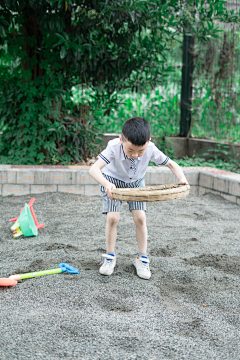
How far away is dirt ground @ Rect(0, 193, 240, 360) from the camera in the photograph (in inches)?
59.4

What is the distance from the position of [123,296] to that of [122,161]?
2.54 feet

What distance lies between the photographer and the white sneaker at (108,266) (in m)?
2.29

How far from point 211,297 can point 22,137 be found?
4.17 metres

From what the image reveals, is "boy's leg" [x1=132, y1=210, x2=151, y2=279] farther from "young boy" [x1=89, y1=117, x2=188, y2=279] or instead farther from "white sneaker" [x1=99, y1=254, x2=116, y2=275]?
"white sneaker" [x1=99, y1=254, x2=116, y2=275]

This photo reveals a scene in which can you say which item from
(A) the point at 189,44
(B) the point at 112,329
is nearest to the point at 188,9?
(A) the point at 189,44

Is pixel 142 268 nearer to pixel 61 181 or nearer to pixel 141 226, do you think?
pixel 141 226

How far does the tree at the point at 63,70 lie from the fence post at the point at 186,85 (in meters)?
1.24

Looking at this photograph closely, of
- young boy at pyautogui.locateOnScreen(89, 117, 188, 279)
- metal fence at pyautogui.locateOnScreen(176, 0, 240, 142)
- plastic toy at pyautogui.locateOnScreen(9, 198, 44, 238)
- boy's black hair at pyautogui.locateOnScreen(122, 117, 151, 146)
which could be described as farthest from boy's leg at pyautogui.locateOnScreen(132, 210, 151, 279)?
metal fence at pyautogui.locateOnScreen(176, 0, 240, 142)

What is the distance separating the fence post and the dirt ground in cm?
382

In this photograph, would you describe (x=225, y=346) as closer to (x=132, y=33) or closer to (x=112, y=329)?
(x=112, y=329)

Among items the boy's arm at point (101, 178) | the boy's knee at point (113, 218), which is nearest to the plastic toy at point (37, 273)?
the boy's knee at point (113, 218)

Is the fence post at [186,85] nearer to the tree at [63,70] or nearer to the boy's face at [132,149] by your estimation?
the tree at [63,70]

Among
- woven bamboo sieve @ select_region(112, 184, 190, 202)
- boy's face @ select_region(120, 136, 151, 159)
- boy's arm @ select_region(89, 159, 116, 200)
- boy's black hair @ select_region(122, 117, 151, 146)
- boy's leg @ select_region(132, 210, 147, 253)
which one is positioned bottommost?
boy's leg @ select_region(132, 210, 147, 253)

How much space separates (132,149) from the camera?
6.79 feet
